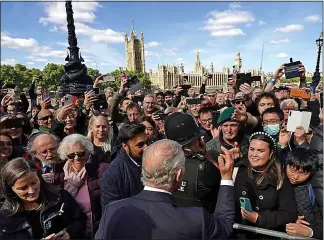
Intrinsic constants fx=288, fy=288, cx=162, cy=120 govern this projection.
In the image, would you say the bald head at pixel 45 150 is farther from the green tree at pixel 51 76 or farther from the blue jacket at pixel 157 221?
the green tree at pixel 51 76

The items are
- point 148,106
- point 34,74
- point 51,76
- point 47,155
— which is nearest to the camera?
point 47,155

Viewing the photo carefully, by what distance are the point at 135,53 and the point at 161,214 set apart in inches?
4910

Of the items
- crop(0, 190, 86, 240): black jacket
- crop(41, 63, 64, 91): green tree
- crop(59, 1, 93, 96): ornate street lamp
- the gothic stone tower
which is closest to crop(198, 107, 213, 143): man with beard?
crop(0, 190, 86, 240): black jacket

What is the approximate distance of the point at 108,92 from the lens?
10109 millimetres

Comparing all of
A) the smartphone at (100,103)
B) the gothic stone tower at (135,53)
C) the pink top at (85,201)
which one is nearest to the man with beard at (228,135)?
the pink top at (85,201)

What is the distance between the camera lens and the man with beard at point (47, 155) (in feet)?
10.6

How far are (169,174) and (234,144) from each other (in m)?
2.16

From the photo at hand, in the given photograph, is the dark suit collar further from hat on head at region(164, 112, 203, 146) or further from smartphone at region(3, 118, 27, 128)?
smartphone at region(3, 118, 27, 128)

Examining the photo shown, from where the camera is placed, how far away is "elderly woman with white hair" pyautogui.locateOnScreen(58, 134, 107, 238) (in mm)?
2922

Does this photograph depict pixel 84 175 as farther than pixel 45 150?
No

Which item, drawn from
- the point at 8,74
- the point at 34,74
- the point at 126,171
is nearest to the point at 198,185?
the point at 126,171

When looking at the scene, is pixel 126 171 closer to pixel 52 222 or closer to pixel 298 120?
pixel 52 222

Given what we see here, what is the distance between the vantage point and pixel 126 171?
9.37 ft

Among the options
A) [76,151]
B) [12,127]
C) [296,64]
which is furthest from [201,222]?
[296,64]
